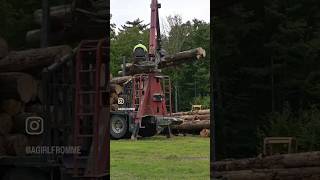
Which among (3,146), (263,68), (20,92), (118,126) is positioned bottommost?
(3,146)

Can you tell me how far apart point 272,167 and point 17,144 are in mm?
1591

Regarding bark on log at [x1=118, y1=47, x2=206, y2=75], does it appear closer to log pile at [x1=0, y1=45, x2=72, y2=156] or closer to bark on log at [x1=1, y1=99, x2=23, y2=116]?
log pile at [x1=0, y1=45, x2=72, y2=156]

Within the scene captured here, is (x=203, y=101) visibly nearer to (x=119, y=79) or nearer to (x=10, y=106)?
(x=119, y=79)

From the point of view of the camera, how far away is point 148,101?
10.00 ft

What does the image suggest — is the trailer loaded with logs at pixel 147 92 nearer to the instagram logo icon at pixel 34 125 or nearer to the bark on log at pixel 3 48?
the instagram logo icon at pixel 34 125

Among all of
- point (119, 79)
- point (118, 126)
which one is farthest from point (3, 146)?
point (119, 79)

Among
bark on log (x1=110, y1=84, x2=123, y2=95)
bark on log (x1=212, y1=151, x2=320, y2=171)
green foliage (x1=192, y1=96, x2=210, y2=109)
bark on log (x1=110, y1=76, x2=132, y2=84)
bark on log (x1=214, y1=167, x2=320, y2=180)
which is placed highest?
bark on log (x1=110, y1=76, x2=132, y2=84)

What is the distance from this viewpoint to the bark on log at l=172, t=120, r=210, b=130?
2999mm

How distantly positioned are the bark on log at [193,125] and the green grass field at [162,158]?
61mm

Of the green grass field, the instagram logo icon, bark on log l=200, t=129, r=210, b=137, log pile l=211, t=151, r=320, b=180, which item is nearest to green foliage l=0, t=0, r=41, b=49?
the instagram logo icon

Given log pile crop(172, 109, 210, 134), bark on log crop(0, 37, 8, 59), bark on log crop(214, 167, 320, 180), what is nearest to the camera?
bark on log crop(214, 167, 320, 180)

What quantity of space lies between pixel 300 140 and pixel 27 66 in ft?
5.68

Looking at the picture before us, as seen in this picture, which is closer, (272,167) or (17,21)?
(272,167)

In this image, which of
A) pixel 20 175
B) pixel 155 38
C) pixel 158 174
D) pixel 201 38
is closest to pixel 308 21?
pixel 201 38
